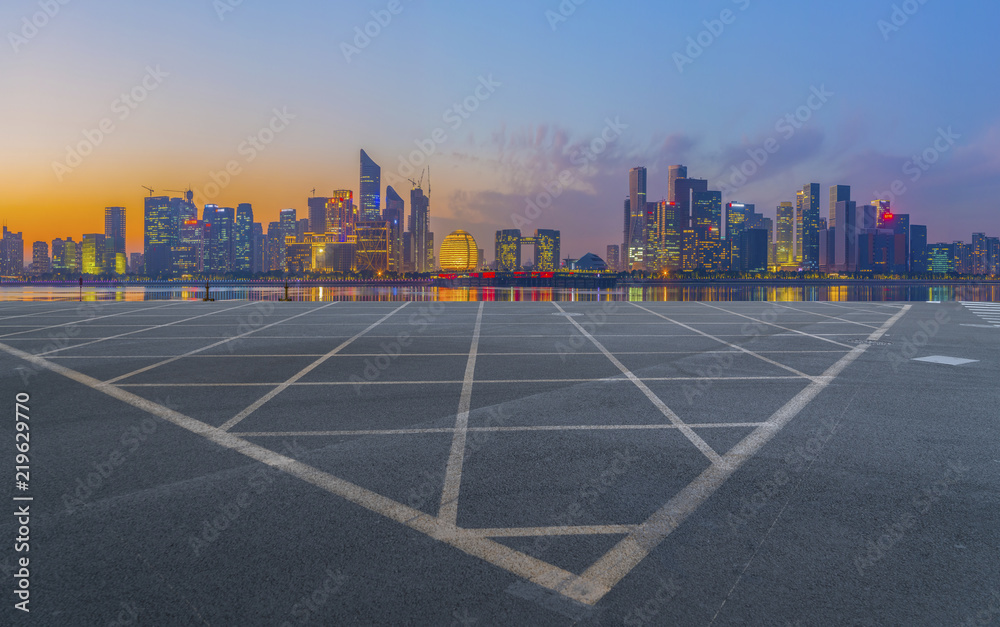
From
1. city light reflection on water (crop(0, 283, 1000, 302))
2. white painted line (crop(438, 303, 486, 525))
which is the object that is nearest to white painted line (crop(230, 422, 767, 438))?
white painted line (crop(438, 303, 486, 525))

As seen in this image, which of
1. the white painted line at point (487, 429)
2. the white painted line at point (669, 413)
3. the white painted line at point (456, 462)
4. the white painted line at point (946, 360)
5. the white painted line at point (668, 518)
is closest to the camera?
the white painted line at point (668, 518)

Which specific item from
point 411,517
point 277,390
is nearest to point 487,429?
point 411,517

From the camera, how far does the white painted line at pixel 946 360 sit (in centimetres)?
1149

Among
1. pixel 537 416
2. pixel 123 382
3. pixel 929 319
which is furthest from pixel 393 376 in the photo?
pixel 929 319

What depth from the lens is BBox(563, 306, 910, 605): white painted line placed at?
3488mm

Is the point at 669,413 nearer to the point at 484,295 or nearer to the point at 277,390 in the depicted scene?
the point at 277,390

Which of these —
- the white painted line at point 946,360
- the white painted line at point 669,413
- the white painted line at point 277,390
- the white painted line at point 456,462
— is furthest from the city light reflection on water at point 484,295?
the white painted line at point 456,462

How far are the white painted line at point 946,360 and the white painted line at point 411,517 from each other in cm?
1162

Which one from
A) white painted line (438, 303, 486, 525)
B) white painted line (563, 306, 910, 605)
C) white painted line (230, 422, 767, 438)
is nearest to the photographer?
white painted line (563, 306, 910, 605)

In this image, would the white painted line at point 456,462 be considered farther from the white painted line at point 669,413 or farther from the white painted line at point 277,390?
the white painted line at point 277,390

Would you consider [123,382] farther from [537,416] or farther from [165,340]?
[537,416]

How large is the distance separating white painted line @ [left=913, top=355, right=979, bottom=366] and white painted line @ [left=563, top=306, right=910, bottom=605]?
643cm

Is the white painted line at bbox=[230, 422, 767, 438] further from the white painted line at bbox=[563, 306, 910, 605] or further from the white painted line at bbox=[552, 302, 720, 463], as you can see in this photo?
the white painted line at bbox=[563, 306, 910, 605]

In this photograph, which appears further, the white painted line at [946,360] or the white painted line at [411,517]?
the white painted line at [946,360]
